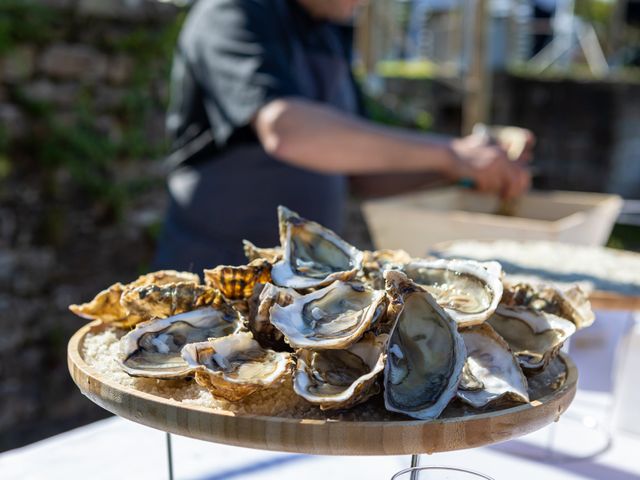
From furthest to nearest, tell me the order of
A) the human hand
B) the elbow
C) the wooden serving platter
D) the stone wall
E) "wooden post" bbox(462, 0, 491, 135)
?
1. "wooden post" bbox(462, 0, 491, 135)
2. the stone wall
3. the human hand
4. the elbow
5. the wooden serving platter

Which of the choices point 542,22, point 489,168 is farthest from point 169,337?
point 542,22

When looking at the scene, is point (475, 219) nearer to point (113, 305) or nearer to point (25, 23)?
point (113, 305)

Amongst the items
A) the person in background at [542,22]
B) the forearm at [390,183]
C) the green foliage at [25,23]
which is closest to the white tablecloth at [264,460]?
the forearm at [390,183]

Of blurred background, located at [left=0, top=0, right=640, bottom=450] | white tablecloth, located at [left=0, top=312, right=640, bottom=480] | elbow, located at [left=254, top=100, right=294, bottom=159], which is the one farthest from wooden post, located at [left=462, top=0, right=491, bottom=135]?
white tablecloth, located at [left=0, top=312, right=640, bottom=480]

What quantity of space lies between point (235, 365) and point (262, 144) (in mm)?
1250

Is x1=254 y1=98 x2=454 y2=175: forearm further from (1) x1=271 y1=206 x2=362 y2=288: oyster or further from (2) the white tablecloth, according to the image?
(1) x1=271 y1=206 x2=362 y2=288: oyster

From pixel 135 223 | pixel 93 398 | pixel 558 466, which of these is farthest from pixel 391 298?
pixel 135 223

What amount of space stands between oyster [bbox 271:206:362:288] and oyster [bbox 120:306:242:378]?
7 cm

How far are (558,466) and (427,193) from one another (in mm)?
1172

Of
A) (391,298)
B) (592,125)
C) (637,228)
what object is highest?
(391,298)

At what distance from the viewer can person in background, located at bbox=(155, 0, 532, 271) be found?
1.80 metres

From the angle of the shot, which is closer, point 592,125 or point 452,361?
point 452,361

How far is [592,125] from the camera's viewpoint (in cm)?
726

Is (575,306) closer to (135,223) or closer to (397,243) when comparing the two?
(397,243)
